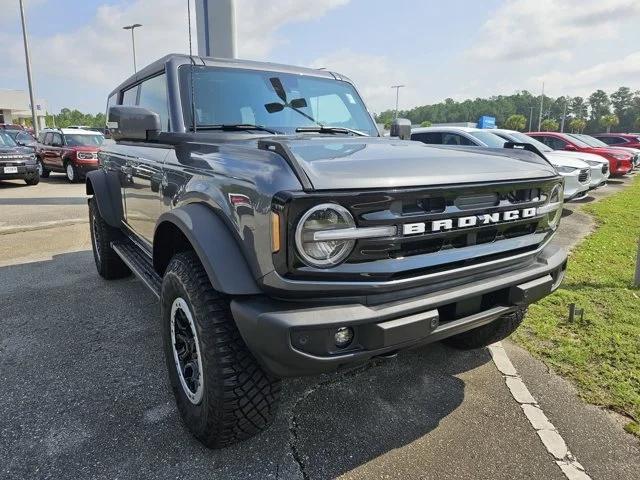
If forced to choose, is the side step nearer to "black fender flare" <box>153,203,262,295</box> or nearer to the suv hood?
"black fender flare" <box>153,203,262,295</box>

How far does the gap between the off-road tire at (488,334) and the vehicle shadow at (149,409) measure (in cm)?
9

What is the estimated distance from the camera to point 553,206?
8.42ft

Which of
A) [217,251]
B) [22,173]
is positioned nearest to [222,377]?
[217,251]

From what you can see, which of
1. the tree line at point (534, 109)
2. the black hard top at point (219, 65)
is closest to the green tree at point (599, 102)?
the tree line at point (534, 109)

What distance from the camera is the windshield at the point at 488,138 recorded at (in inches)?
349

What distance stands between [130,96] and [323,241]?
3242 millimetres

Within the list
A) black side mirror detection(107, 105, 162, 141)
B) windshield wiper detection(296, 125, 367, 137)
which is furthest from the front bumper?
black side mirror detection(107, 105, 162, 141)

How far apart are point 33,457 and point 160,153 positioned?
1800 mm

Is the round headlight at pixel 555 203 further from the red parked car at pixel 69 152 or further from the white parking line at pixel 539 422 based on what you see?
the red parked car at pixel 69 152

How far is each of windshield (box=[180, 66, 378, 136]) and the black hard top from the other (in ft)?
0.19

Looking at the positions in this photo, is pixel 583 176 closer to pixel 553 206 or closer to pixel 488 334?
pixel 488 334

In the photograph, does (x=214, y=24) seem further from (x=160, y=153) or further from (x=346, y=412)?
(x=346, y=412)

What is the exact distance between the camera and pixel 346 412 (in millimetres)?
2537

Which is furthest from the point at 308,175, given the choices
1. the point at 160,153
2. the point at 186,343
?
the point at 160,153
